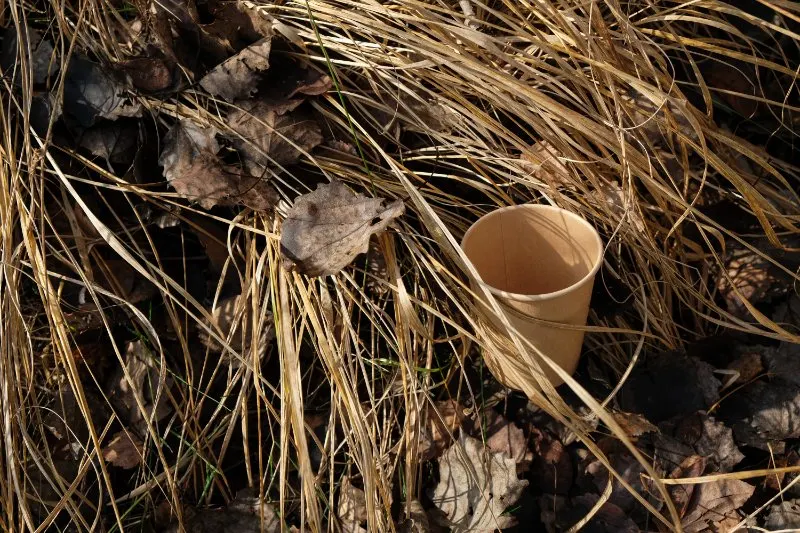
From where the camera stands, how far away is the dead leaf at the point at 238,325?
5.03 feet

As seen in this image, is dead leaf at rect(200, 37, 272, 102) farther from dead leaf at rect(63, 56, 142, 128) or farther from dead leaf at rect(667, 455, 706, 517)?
dead leaf at rect(667, 455, 706, 517)

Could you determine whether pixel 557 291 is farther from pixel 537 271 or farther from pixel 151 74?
pixel 151 74

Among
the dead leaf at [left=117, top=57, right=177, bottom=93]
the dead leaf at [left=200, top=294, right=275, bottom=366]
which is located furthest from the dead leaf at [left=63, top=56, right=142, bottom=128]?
the dead leaf at [left=200, top=294, right=275, bottom=366]

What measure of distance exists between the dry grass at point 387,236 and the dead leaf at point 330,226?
0.05 metres

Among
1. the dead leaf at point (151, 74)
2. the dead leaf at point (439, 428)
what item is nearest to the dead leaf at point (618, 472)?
the dead leaf at point (439, 428)

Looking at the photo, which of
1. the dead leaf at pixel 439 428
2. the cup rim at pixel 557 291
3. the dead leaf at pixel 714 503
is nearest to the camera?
the cup rim at pixel 557 291

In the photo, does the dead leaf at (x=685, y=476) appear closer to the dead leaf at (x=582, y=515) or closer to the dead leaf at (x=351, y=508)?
the dead leaf at (x=582, y=515)

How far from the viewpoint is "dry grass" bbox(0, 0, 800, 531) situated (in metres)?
1.43

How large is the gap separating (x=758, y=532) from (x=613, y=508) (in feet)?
0.81

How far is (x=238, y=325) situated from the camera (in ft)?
5.16

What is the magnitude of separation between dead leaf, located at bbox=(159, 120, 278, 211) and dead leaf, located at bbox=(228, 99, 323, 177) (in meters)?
0.04

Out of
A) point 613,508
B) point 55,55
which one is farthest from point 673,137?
point 55,55

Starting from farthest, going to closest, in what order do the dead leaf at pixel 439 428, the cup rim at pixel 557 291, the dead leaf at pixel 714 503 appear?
the dead leaf at pixel 439 428
the dead leaf at pixel 714 503
the cup rim at pixel 557 291

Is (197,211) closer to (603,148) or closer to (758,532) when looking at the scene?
(603,148)
